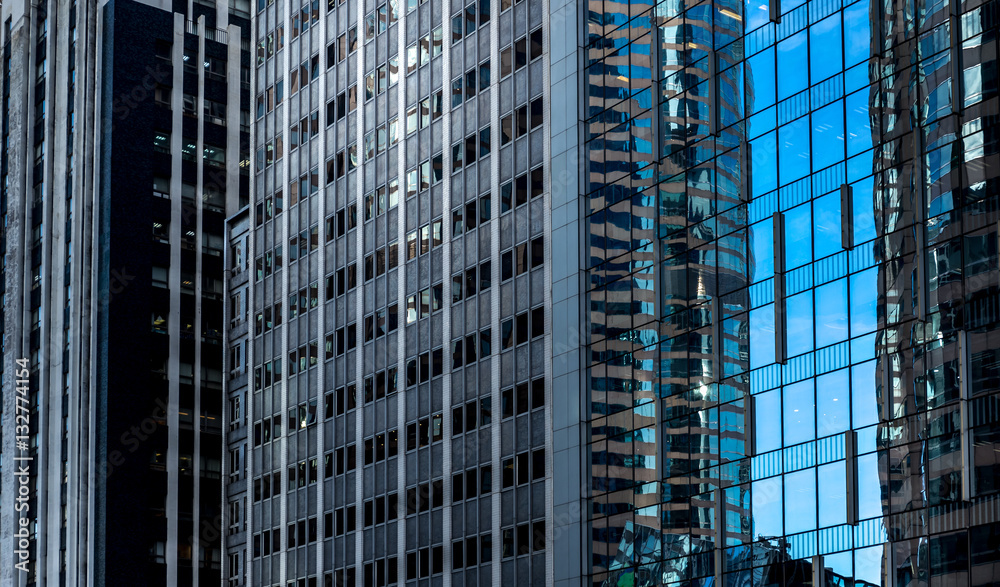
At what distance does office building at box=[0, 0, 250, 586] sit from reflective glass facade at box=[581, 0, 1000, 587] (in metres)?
47.9

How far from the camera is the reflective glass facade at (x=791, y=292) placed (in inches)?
1829

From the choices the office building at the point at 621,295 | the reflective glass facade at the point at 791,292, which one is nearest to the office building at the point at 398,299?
the office building at the point at 621,295

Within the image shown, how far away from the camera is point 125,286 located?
103 metres

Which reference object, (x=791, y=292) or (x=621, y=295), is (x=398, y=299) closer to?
(x=621, y=295)

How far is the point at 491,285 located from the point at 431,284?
17.4ft

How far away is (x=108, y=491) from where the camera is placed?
99062mm

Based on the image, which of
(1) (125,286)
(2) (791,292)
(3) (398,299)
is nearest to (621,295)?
(2) (791,292)

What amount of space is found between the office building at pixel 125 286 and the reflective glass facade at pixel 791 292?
157 ft

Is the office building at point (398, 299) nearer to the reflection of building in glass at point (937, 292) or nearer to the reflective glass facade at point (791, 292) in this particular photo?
the reflective glass facade at point (791, 292)

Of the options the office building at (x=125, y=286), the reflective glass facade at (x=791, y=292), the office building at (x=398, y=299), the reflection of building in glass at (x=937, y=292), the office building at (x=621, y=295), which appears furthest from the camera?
the office building at (x=125, y=286)

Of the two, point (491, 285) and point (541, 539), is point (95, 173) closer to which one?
point (491, 285)

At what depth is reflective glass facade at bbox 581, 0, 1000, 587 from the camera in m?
46.5

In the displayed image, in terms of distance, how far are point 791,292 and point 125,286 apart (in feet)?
204

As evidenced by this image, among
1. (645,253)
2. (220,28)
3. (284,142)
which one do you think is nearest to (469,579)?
(645,253)
